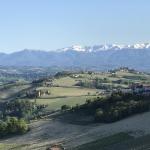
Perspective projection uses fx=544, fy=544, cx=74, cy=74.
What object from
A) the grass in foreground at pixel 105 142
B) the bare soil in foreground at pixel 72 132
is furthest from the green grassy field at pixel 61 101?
the grass in foreground at pixel 105 142

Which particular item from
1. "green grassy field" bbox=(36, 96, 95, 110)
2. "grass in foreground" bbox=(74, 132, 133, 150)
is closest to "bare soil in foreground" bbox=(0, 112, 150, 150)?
"grass in foreground" bbox=(74, 132, 133, 150)

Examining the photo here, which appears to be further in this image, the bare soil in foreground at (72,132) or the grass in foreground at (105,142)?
the bare soil in foreground at (72,132)

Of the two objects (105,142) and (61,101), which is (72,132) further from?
(61,101)

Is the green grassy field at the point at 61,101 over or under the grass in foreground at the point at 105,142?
under

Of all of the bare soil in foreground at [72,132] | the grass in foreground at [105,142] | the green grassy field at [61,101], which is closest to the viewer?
the grass in foreground at [105,142]

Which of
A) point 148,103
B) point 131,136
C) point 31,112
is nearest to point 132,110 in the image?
point 148,103

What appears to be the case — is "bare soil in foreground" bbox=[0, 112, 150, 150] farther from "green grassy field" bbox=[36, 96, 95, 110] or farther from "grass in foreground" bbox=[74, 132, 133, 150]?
"green grassy field" bbox=[36, 96, 95, 110]

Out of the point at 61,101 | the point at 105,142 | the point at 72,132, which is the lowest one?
the point at 61,101

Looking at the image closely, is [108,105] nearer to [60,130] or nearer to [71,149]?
[60,130]

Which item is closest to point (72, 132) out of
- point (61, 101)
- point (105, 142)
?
point (105, 142)

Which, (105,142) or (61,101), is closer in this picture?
(105,142)

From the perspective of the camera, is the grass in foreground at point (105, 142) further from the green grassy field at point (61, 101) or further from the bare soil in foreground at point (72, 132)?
the green grassy field at point (61, 101)

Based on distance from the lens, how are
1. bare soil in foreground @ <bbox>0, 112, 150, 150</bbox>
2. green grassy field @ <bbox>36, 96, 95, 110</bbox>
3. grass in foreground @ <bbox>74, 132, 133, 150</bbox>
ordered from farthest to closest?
green grassy field @ <bbox>36, 96, 95, 110</bbox> → bare soil in foreground @ <bbox>0, 112, 150, 150</bbox> → grass in foreground @ <bbox>74, 132, 133, 150</bbox>
